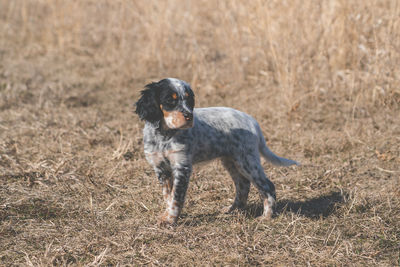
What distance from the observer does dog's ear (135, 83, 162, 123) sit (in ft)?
11.3

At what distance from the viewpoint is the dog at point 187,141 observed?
11.2ft

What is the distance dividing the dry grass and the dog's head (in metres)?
0.82

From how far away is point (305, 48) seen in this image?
6953mm

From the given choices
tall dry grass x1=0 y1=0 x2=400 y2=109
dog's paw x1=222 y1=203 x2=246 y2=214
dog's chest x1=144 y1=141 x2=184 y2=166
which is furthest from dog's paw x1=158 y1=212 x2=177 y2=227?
tall dry grass x1=0 y1=0 x2=400 y2=109

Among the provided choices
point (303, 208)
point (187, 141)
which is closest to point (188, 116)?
point (187, 141)

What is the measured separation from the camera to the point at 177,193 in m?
3.55

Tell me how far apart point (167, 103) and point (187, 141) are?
1.09ft

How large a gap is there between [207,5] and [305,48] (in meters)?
4.31

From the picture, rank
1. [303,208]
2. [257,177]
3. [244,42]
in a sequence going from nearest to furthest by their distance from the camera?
[257,177] < [303,208] < [244,42]

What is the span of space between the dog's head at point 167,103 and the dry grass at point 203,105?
2.70 feet

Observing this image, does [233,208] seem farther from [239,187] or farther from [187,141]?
[187,141]

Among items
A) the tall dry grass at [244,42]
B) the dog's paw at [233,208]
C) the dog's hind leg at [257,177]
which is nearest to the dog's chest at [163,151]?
the dog's hind leg at [257,177]

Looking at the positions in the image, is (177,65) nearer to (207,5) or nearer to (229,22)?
(229,22)

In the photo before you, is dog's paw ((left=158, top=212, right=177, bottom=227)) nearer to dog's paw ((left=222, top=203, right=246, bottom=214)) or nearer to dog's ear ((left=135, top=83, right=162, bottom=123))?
dog's paw ((left=222, top=203, right=246, bottom=214))
